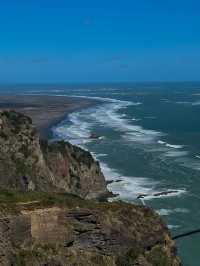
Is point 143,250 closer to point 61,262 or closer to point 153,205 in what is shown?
point 61,262

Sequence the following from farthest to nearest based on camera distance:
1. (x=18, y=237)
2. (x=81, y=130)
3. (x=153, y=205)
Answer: (x=81, y=130), (x=153, y=205), (x=18, y=237)

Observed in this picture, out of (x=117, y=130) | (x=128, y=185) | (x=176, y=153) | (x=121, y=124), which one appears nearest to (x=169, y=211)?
(x=128, y=185)

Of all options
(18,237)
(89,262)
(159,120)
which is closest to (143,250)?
(89,262)

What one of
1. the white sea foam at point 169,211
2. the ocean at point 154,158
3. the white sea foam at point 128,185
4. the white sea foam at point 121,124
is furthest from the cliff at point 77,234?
the white sea foam at point 121,124

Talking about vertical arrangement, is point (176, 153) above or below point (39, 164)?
below

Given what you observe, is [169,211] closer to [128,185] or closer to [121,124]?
[128,185]

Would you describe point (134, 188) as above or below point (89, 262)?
below
